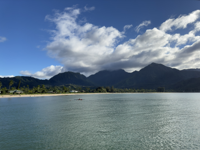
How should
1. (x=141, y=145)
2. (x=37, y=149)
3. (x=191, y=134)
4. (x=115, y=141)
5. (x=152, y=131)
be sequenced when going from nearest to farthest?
(x=37, y=149)
(x=141, y=145)
(x=115, y=141)
(x=191, y=134)
(x=152, y=131)

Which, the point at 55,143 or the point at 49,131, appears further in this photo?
the point at 49,131

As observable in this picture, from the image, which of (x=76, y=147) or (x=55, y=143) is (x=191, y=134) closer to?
(x=76, y=147)

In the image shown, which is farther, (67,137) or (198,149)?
(67,137)

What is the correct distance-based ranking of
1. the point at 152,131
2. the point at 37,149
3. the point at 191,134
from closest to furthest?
the point at 37,149 < the point at 191,134 < the point at 152,131

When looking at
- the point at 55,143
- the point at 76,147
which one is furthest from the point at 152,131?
the point at 55,143

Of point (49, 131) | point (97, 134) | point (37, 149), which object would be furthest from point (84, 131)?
point (37, 149)

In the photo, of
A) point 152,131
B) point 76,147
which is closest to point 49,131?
point 76,147

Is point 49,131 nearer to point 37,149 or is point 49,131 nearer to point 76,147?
point 37,149

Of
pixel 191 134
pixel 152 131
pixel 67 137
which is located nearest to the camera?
pixel 67 137

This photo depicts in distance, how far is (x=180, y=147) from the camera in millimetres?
24781

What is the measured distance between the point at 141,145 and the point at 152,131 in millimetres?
9815

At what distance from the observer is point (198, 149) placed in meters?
24.0

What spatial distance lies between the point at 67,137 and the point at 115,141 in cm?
1041

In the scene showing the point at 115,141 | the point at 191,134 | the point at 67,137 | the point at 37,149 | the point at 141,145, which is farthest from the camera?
the point at 191,134
